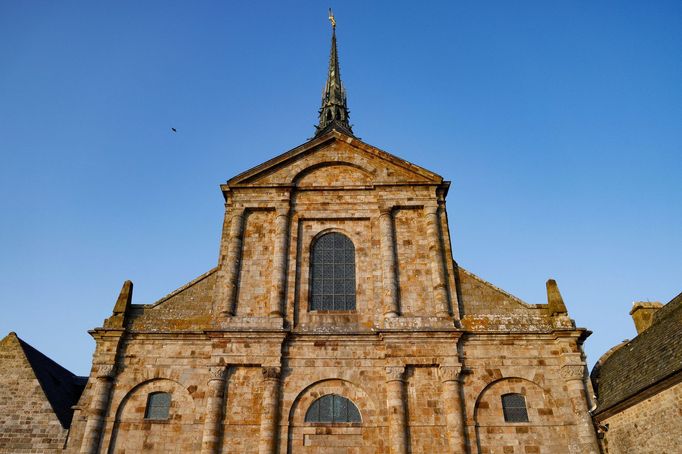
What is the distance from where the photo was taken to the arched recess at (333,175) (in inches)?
771

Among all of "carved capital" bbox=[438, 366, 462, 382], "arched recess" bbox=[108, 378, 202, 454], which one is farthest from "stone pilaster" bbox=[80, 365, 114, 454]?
"carved capital" bbox=[438, 366, 462, 382]

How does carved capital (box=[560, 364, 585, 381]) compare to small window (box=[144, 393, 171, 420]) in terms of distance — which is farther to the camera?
carved capital (box=[560, 364, 585, 381])

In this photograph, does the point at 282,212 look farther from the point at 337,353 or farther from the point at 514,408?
the point at 514,408

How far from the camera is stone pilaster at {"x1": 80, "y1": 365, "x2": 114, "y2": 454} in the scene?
14758 mm

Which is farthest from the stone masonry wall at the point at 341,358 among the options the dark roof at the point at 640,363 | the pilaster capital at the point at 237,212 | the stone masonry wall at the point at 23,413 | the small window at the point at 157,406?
the stone masonry wall at the point at 23,413

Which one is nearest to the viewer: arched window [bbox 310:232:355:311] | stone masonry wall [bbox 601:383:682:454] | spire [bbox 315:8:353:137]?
stone masonry wall [bbox 601:383:682:454]

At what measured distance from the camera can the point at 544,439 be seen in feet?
48.9

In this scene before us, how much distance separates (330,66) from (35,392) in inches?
1084

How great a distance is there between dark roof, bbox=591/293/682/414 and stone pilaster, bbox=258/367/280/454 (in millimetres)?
9061

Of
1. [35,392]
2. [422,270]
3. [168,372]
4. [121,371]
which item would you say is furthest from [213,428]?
[422,270]

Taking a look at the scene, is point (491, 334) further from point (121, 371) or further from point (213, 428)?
point (121, 371)

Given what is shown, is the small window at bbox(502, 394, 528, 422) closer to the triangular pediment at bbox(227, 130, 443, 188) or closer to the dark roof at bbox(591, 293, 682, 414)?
the dark roof at bbox(591, 293, 682, 414)

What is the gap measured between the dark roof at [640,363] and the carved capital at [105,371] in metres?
14.0

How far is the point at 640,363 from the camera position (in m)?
15.0
